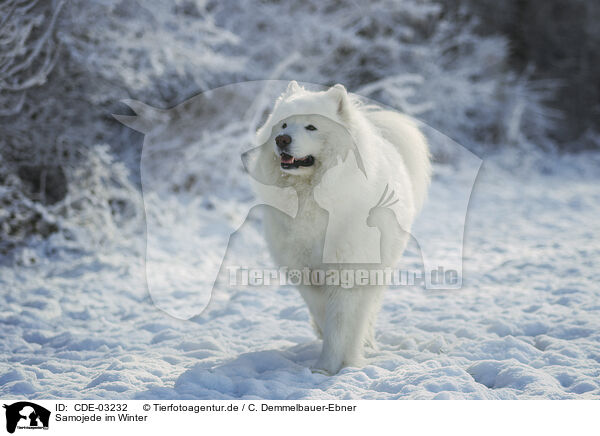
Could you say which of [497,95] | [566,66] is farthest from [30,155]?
[566,66]

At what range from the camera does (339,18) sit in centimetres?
870

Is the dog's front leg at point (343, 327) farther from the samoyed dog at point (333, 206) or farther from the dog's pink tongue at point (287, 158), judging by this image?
the dog's pink tongue at point (287, 158)

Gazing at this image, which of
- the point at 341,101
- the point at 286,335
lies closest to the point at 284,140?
the point at 341,101

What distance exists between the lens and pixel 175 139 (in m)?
7.49

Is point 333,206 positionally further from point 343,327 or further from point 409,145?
point 409,145

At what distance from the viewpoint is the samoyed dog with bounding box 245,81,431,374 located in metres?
2.87

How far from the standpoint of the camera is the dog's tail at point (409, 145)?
11.5ft

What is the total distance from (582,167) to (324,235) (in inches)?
458
